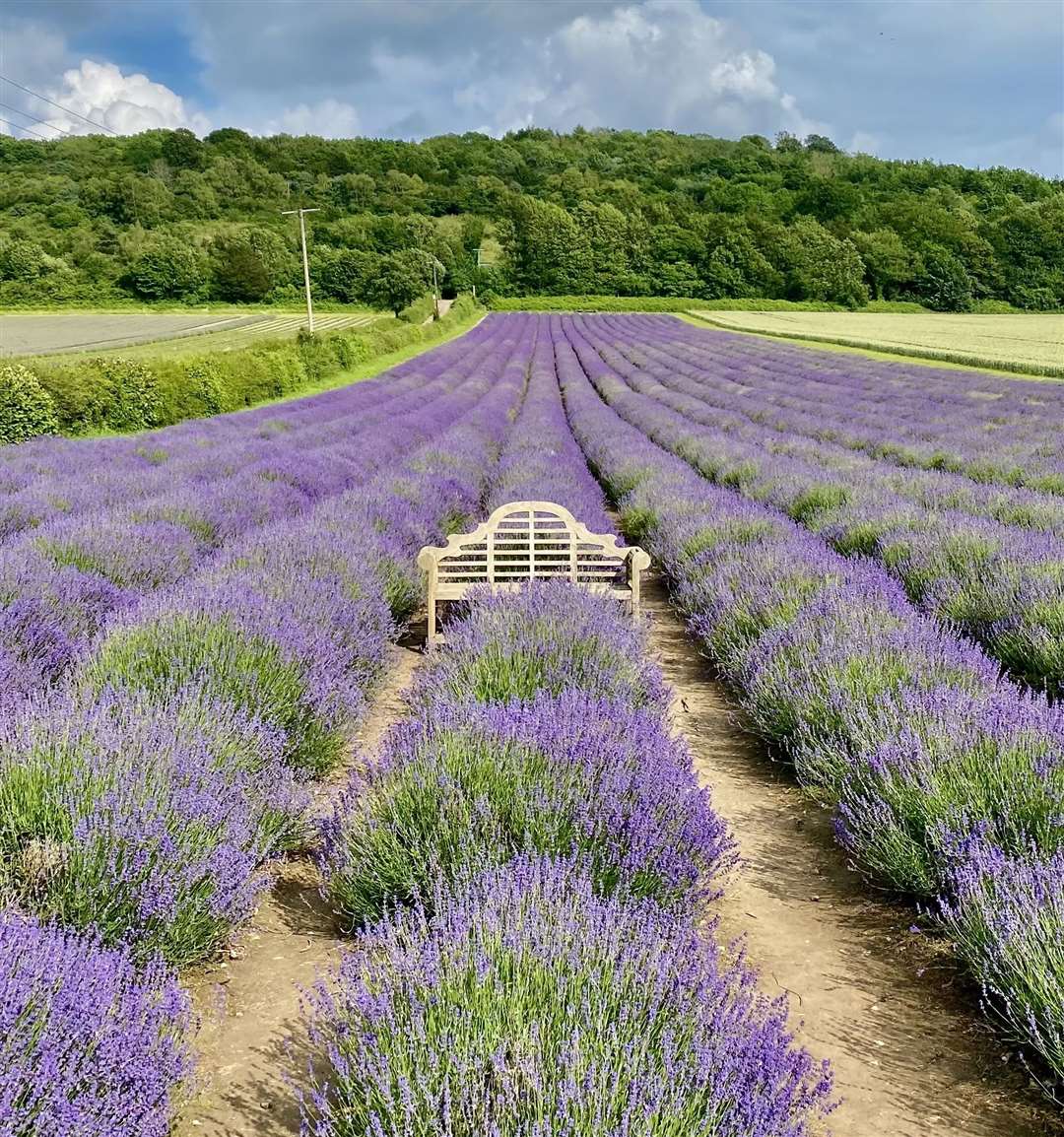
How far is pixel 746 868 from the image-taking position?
10.6 feet

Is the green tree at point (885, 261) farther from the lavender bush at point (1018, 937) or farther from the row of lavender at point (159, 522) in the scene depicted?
the lavender bush at point (1018, 937)

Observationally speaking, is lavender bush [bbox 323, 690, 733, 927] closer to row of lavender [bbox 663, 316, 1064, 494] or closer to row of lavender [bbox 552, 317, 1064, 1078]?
Answer: row of lavender [bbox 552, 317, 1064, 1078]

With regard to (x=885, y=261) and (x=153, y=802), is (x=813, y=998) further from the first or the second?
(x=885, y=261)


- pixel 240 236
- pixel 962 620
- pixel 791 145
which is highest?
pixel 791 145

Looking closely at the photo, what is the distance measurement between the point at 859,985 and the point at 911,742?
2.80 feet

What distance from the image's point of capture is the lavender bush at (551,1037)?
1.43m

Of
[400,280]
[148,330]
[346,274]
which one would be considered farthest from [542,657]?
[346,274]

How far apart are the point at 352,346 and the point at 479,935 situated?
2814cm

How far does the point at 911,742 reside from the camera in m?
3.05

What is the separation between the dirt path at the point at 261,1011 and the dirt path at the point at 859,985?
1254mm

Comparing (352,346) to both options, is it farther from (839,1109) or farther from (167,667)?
(839,1109)

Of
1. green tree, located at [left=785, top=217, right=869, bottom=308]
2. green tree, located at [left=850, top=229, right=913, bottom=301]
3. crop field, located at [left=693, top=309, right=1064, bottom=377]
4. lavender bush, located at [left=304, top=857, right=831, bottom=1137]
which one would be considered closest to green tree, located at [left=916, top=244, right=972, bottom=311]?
green tree, located at [left=850, top=229, right=913, bottom=301]

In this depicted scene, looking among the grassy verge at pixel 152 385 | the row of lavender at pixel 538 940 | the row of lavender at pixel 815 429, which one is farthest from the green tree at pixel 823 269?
the row of lavender at pixel 538 940

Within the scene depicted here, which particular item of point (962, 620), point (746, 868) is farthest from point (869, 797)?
point (962, 620)
